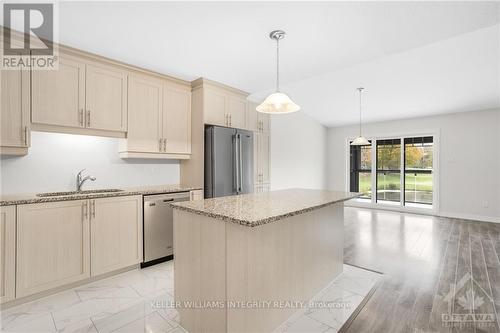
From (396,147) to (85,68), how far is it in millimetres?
6793

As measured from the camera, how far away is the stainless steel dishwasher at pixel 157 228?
2.88 meters

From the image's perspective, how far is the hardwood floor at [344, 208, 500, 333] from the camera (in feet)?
6.44

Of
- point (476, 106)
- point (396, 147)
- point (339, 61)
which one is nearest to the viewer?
point (339, 61)

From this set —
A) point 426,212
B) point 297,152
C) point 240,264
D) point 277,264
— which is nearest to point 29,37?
point 240,264

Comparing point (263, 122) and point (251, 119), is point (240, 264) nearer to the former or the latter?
point (251, 119)

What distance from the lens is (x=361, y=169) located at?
280 inches

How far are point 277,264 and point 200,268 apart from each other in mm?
581

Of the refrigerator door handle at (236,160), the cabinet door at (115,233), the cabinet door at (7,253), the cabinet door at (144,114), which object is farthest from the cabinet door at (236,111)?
the cabinet door at (7,253)

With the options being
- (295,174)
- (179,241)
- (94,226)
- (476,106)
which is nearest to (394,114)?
(476,106)

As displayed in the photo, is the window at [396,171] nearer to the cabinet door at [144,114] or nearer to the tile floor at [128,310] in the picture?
the tile floor at [128,310]

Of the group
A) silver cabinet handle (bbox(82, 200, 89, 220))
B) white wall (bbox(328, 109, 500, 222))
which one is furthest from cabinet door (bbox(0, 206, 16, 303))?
white wall (bbox(328, 109, 500, 222))

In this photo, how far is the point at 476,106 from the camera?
16.8 feet

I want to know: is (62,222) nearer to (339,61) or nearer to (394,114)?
(339,61)

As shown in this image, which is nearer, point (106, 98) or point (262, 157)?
point (106, 98)
